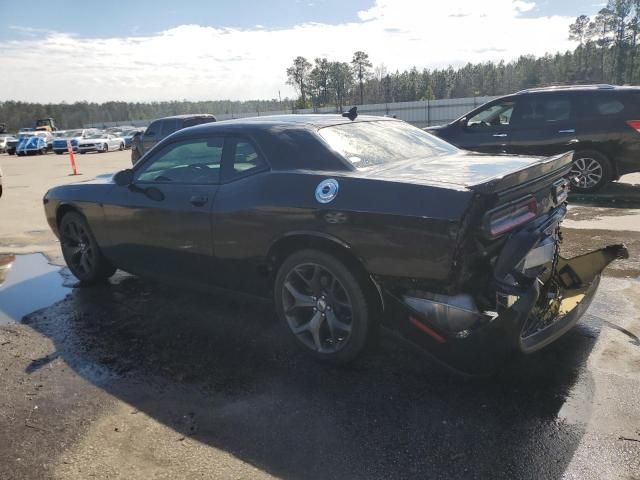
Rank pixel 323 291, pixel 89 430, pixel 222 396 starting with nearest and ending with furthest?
pixel 89 430, pixel 222 396, pixel 323 291

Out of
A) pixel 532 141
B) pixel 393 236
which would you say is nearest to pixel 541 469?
pixel 393 236

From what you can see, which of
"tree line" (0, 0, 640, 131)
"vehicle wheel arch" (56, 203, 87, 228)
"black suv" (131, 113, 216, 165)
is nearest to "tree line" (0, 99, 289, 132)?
"tree line" (0, 0, 640, 131)

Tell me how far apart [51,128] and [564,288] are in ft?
159

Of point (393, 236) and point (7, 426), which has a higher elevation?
point (393, 236)

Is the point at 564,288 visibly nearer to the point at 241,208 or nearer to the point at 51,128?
the point at 241,208

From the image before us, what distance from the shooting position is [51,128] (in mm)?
44125

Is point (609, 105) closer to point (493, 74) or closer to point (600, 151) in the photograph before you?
point (600, 151)

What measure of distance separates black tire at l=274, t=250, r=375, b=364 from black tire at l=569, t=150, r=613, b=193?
650 cm

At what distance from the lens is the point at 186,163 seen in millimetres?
4309

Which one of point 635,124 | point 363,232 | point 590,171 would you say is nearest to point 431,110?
point 590,171

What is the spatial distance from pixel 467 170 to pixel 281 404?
72.5 inches

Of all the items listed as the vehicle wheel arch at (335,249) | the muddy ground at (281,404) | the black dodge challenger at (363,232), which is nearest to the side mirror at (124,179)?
the black dodge challenger at (363,232)

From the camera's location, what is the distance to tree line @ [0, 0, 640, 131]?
148ft

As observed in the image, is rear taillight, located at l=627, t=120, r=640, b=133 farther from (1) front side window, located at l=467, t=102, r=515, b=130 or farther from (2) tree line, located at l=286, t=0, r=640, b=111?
(2) tree line, located at l=286, t=0, r=640, b=111
